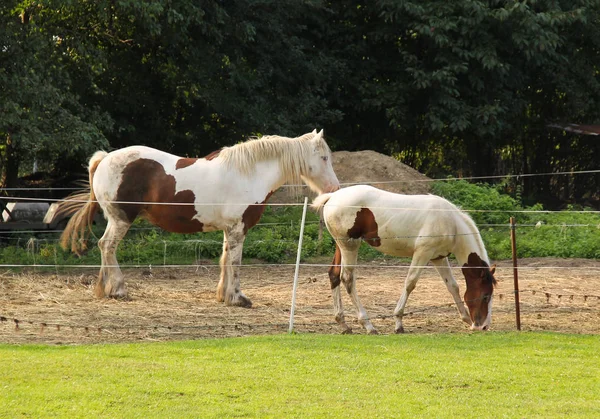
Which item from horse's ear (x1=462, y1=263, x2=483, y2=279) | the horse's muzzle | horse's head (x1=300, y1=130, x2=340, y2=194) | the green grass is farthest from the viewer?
horse's head (x1=300, y1=130, x2=340, y2=194)

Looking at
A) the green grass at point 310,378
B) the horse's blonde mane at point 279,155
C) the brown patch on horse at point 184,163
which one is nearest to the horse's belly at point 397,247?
the green grass at point 310,378

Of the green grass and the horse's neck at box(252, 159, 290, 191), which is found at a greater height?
the horse's neck at box(252, 159, 290, 191)

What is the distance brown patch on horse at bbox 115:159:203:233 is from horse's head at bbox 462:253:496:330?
3.70 m

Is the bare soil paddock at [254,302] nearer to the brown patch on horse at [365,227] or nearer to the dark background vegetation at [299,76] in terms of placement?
the brown patch on horse at [365,227]

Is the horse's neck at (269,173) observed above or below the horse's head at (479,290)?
above

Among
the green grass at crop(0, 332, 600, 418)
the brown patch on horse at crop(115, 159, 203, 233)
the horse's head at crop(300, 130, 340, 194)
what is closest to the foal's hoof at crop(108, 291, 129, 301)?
the brown patch on horse at crop(115, 159, 203, 233)

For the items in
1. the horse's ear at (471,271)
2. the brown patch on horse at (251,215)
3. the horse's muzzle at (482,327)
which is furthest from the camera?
the brown patch on horse at (251,215)

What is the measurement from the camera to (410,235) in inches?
387

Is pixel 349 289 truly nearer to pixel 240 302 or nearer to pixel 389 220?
pixel 389 220

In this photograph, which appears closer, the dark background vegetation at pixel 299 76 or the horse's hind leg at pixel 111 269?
the horse's hind leg at pixel 111 269

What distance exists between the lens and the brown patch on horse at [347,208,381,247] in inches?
387

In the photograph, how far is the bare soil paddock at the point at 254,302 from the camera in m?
9.47

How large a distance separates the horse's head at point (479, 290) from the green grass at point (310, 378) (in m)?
0.83

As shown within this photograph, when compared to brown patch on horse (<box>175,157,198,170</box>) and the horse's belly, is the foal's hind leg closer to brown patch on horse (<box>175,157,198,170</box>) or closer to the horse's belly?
the horse's belly
